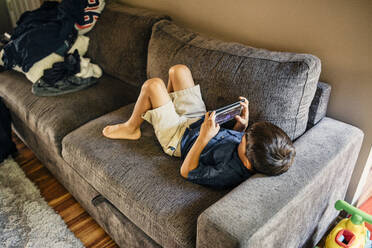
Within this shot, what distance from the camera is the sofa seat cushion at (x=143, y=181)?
111 centimetres

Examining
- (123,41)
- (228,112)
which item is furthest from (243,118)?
(123,41)

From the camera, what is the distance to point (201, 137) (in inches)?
49.0

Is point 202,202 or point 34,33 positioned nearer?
point 202,202

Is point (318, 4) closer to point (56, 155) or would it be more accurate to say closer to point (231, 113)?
point (231, 113)

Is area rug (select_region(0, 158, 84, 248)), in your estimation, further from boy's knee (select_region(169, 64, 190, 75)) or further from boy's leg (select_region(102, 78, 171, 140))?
boy's knee (select_region(169, 64, 190, 75))

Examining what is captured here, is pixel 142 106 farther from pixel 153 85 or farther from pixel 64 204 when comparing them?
pixel 64 204

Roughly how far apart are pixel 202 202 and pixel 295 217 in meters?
0.33

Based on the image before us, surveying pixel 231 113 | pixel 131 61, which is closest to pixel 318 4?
pixel 231 113

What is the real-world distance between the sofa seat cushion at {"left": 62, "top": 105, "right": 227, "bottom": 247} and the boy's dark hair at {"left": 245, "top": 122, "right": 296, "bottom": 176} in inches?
8.2

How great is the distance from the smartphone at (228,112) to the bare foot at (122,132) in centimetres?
48

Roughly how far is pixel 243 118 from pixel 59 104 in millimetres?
1132

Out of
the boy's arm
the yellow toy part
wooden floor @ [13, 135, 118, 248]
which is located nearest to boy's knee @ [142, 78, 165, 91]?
the boy's arm

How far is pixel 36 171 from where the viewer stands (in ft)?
6.81

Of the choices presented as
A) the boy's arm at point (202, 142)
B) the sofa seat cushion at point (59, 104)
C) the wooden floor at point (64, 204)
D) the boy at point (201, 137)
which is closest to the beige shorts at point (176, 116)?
the boy at point (201, 137)
